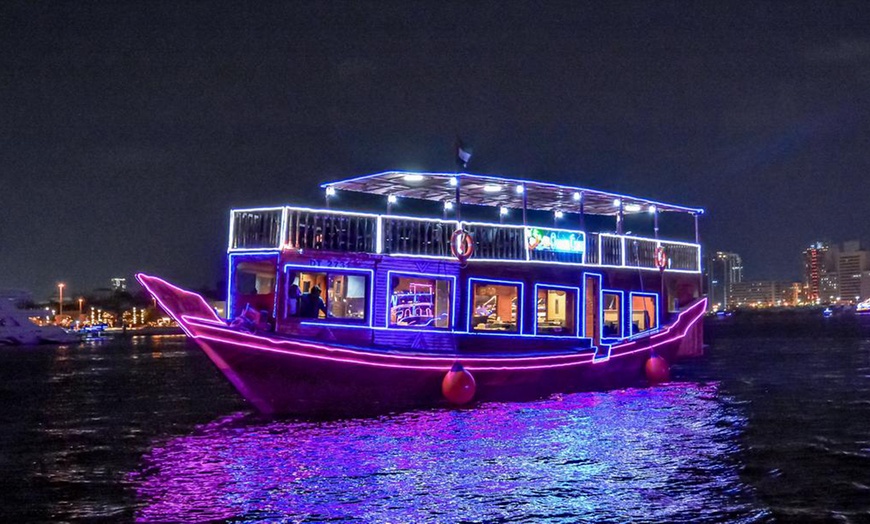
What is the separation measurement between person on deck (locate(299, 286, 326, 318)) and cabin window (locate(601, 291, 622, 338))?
912 cm

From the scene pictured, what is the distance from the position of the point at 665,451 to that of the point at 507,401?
285 inches

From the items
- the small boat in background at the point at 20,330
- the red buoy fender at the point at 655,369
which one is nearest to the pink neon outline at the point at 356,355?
the red buoy fender at the point at 655,369

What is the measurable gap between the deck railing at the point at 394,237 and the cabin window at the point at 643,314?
2.78 m

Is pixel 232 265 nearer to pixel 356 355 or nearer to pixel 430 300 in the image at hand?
pixel 356 355

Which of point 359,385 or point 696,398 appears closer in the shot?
point 359,385

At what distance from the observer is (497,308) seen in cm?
2208

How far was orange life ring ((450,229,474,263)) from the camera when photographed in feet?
63.7

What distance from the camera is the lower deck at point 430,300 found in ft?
59.2

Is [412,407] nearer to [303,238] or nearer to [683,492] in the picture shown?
[303,238]

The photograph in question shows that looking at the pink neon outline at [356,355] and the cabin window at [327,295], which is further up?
the cabin window at [327,295]

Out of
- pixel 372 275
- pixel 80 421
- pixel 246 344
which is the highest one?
pixel 372 275

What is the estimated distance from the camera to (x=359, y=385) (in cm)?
1750

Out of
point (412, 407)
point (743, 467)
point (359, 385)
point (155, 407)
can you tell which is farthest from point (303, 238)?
point (743, 467)

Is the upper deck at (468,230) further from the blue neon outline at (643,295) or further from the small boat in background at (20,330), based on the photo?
the small boat in background at (20,330)
